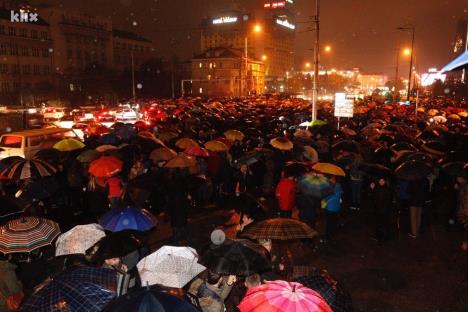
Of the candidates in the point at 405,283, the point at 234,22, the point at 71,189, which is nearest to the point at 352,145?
the point at 405,283

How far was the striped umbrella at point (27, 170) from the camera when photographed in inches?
354

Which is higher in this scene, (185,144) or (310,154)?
(185,144)

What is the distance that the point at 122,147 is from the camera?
39.2 ft

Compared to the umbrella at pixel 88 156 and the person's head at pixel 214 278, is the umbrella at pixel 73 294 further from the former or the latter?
the umbrella at pixel 88 156

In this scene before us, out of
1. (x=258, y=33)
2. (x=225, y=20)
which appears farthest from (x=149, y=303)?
(x=225, y=20)

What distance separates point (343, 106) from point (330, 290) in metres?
16.0

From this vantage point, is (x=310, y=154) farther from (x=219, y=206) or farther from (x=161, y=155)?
(x=161, y=155)

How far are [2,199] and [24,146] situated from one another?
8986 millimetres

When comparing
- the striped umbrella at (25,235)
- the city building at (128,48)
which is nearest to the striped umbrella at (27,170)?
the striped umbrella at (25,235)

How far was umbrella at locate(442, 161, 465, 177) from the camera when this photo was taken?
9.58 m

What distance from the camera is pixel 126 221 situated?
21.8 ft

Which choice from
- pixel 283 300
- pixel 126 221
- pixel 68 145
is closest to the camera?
pixel 283 300

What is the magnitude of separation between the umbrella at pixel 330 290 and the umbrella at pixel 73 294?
196 cm

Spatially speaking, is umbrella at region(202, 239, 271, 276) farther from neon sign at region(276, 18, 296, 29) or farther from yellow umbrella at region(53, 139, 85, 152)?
neon sign at region(276, 18, 296, 29)
